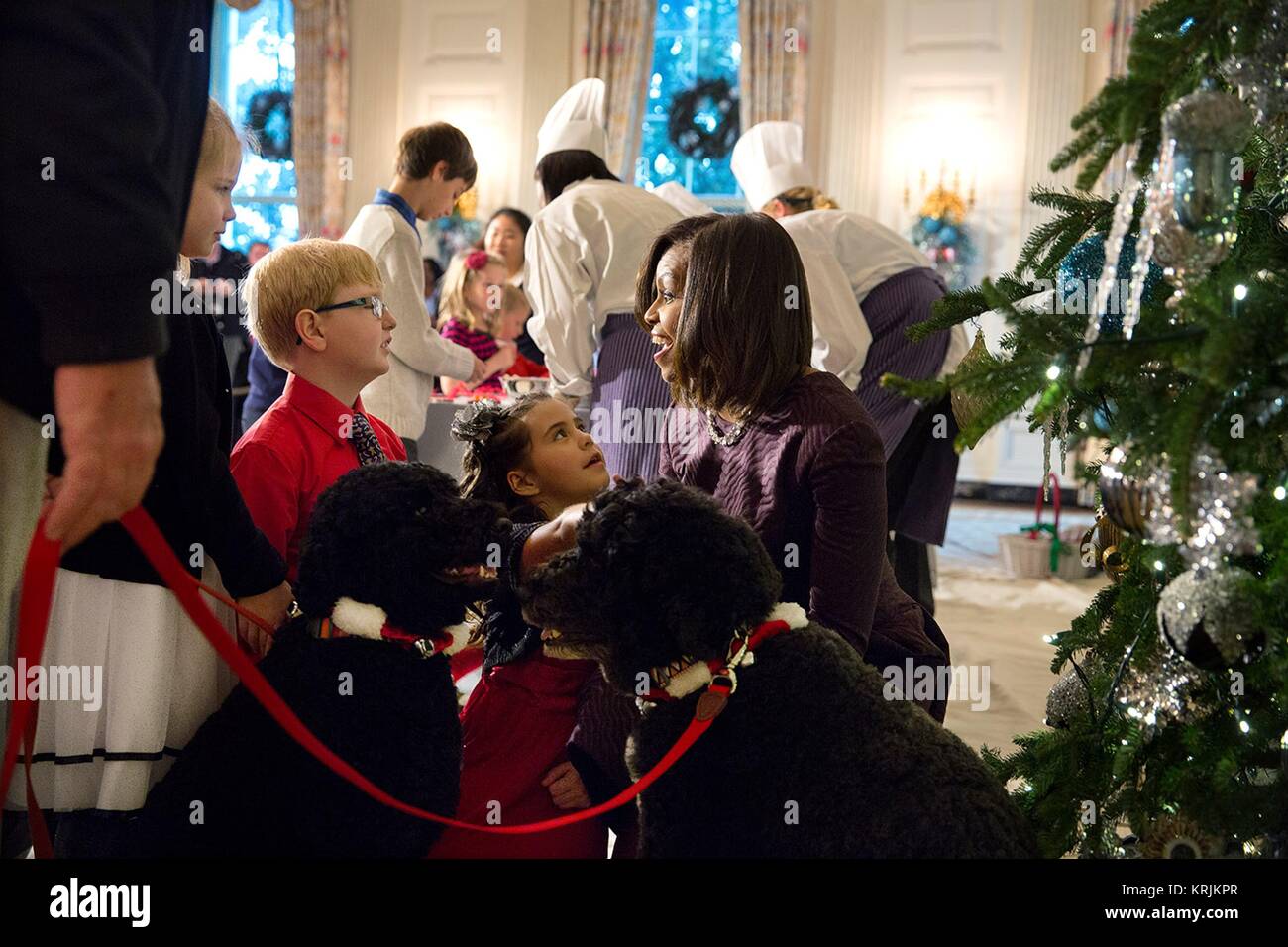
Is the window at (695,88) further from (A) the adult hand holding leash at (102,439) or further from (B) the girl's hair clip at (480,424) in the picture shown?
(A) the adult hand holding leash at (102,439)

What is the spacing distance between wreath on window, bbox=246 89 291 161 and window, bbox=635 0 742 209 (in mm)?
3112

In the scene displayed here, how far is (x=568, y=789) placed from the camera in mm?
1761

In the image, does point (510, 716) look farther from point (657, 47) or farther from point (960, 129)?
point (657, 47)

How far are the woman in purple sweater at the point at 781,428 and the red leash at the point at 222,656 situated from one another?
1.15 feet

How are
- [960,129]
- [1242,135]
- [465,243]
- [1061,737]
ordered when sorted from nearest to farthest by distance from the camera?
[1242,135] < [1061,737] < [960,129] < [465,243]

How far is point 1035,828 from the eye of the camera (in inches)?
58.1

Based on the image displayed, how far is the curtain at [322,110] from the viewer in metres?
9.61

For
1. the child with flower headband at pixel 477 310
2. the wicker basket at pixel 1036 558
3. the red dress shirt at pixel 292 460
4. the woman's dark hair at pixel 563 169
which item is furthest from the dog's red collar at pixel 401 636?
the wicker basket at pixel 1036 558

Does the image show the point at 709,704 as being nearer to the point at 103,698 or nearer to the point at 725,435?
the point at 725,435

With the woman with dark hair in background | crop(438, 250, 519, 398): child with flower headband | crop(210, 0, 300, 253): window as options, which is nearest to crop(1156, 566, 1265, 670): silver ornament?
crop(438, 250, 519, 398): child with flower headband

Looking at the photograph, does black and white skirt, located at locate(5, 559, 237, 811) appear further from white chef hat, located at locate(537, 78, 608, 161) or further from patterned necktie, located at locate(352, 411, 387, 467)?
white chef hat, located at locate(537, 78, 608, 161)

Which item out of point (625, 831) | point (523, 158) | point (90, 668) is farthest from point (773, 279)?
point (523, 158)

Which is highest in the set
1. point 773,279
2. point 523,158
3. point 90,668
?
point 523,158

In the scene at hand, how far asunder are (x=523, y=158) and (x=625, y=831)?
27.0 feet
